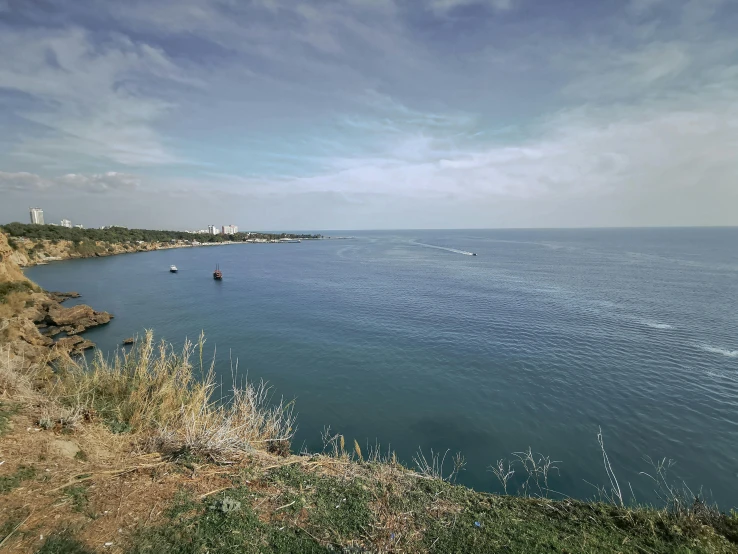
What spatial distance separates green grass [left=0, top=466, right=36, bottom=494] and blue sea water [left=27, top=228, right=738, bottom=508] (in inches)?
469

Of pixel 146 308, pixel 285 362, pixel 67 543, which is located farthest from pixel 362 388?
pixel 146 308

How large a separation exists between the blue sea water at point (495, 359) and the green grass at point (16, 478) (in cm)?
1191

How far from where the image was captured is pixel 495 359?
82.0ft

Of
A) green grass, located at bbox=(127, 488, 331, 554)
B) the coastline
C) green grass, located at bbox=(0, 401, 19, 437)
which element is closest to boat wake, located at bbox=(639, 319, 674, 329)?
the coastline

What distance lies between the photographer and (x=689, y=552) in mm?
4922

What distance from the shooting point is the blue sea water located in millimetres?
16047

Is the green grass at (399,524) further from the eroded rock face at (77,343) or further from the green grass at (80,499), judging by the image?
the eroded rock face at (77,343)

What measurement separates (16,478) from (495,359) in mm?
24847

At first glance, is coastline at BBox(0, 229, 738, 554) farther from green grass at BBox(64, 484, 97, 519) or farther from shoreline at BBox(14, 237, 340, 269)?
shoreline at BBox(14, 237, 340, 269)

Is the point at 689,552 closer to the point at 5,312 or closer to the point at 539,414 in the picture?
the point at 539,414

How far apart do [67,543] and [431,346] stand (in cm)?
2517

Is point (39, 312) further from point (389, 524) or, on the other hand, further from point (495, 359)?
point (389, 524)

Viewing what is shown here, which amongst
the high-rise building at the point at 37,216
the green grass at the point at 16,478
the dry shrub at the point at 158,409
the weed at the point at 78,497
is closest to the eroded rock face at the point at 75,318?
the dry shrub at the point at 158,409

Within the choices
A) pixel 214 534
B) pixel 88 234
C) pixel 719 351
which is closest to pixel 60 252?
pixel 88 234
